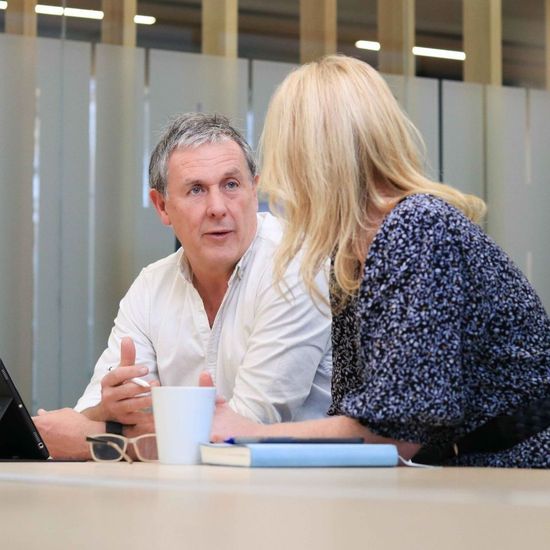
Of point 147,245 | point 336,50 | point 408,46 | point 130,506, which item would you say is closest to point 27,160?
point 147,245

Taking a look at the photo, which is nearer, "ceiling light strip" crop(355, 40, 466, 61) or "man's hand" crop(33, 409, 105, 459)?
"man's hand" crop(33, 409, 105, 459)

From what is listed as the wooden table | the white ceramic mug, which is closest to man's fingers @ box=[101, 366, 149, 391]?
the white ceramic mug

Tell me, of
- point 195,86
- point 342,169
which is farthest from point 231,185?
point 195,86

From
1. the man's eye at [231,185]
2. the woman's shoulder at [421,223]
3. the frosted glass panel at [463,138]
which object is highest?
the frosted glass panel at [463,138]

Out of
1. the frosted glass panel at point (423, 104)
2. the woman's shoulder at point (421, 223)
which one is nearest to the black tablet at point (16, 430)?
the woman's shoulder at point (421, 223)

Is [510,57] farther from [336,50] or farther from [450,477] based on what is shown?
[450,477]

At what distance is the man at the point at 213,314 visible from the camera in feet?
7.20

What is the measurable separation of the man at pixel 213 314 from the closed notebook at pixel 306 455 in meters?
0.85

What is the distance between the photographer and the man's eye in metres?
2.64

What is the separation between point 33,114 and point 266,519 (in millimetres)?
3453

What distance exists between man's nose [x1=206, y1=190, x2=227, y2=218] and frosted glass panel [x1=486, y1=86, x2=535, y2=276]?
2.15m

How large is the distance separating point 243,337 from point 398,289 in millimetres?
1047

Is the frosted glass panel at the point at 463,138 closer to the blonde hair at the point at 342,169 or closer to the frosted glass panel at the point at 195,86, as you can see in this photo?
the frosted glass panel at the point at 195,86

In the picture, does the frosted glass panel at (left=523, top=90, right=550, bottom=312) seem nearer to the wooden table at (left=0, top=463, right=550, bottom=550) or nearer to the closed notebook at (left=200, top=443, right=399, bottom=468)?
the closed notebook at (left=200, top=443, right=399, bottom=468)
